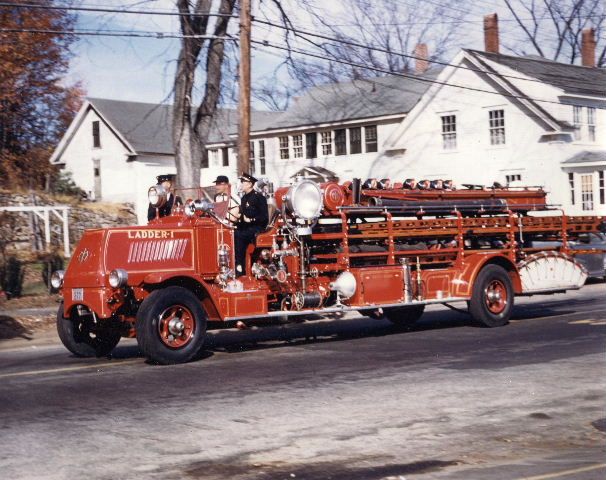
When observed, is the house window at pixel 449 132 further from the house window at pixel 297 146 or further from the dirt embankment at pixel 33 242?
the dirt embankment at pixel 33 242

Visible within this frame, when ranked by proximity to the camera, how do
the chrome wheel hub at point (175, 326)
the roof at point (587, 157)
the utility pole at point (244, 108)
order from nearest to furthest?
the chrome wheel hub at point (175, 326), the utility pole at point (244, 108), the roof at point (587, 157)

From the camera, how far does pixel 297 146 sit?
47531 mm

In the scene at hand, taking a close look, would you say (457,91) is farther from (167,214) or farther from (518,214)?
(167,214)

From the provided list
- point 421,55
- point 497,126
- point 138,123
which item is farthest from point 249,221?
point 138,123

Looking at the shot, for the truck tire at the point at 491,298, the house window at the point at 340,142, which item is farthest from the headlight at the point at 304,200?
the house window at the point at 340,142

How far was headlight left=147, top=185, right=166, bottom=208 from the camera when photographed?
532 inches

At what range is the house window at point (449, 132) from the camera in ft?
137

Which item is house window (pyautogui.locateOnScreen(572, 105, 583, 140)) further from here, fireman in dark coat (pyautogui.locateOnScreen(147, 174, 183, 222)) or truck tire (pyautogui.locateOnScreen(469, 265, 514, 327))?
fireman in dark coat (pyautogui.locateOnScreen(147, 174, 183, 222))

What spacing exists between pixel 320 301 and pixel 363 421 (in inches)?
208

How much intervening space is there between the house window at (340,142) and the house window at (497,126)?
798cm

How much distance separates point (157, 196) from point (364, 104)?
1293 inches

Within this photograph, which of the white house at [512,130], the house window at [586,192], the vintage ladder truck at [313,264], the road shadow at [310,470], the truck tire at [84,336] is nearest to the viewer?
the road shadow at [310,470]

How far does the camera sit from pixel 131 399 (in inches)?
378

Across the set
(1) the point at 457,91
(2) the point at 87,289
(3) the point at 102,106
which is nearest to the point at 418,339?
(2) the point at 87,289
